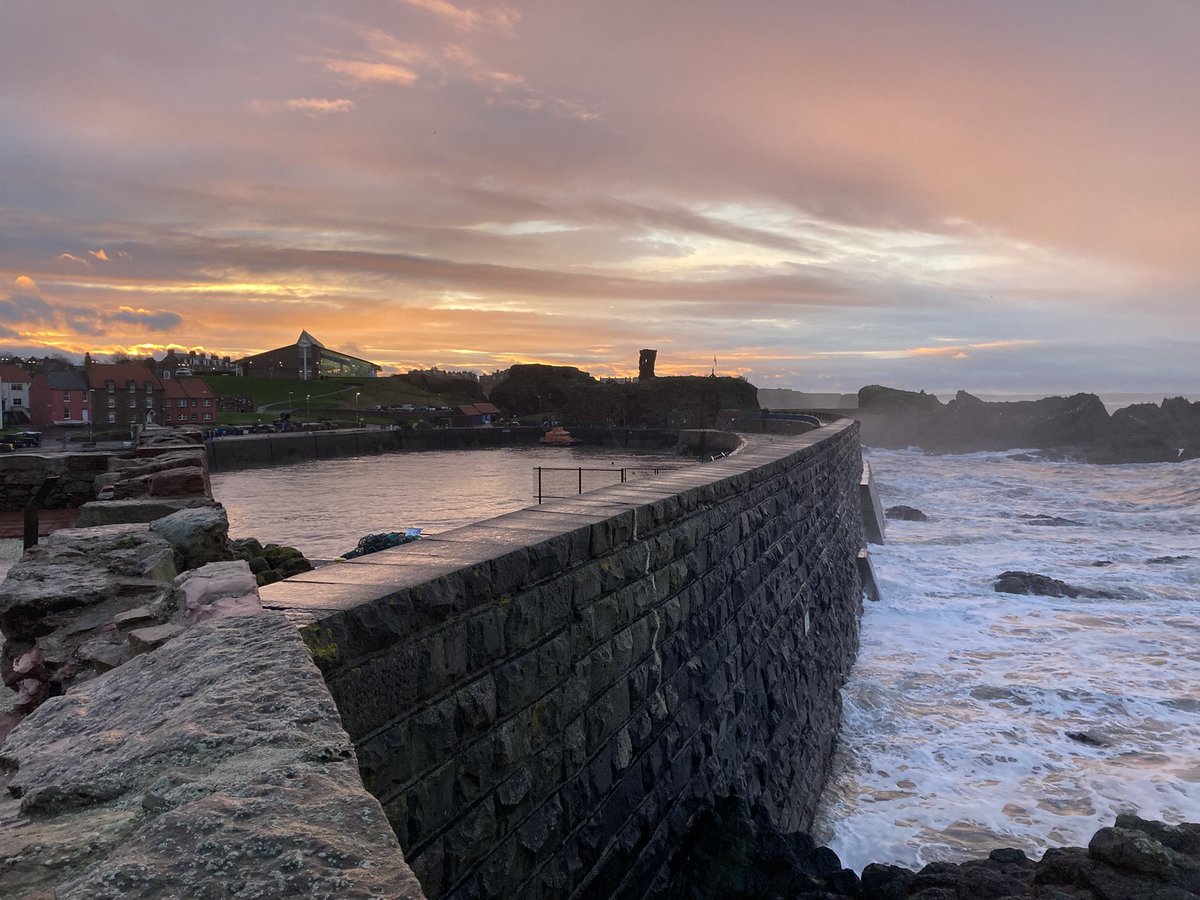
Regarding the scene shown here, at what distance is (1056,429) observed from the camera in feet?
190

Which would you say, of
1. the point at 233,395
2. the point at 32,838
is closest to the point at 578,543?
the point at 32,838

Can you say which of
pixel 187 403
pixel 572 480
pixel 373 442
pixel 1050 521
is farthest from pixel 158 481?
pixel 187 403

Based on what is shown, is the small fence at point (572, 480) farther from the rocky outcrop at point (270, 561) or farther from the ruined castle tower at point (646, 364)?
the ruined castle tower at point (646, 364)

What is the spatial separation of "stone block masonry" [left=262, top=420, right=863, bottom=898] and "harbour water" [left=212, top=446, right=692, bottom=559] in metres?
7.41

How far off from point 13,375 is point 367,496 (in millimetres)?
67904

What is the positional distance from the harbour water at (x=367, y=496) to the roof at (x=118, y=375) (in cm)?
3896

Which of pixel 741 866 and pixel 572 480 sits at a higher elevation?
pixel 572 480

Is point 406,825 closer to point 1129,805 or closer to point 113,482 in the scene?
point 113,482

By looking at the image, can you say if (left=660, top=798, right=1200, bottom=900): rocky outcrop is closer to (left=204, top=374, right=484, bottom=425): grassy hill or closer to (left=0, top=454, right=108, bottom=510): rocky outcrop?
(left=0, top=454, right=108, bottom=510): rocky outcrop

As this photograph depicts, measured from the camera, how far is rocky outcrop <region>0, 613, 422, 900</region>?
129cm

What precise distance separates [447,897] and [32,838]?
1.76 metres

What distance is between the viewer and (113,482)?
7.90 metres

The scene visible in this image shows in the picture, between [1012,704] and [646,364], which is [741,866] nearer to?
[1012,704]

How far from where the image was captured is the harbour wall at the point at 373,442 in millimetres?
35469
